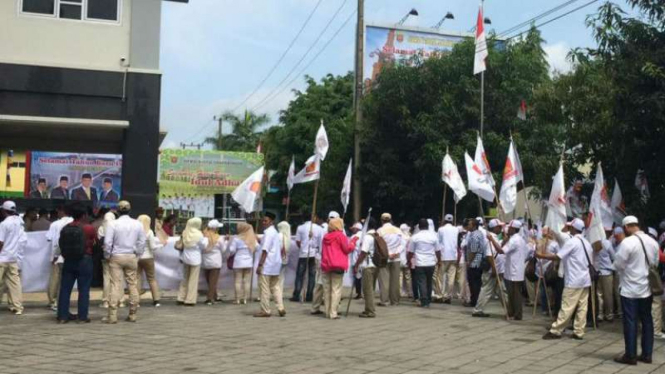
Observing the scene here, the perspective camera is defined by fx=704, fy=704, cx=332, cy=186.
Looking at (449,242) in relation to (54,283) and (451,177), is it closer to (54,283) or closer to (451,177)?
(451,177)

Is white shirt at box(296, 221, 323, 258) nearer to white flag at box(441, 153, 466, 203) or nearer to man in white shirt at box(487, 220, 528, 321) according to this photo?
white flag at box(441, 153, 466, 203)

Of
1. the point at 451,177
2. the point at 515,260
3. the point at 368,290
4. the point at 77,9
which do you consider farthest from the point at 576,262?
the point at 77,9

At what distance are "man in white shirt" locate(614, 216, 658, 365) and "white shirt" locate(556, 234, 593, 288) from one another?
4.32 ft

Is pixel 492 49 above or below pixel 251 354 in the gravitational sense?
above

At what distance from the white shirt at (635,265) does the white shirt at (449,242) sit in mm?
6404

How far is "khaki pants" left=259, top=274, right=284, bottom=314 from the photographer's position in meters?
12.8

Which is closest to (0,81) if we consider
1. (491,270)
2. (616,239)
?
(491,270)

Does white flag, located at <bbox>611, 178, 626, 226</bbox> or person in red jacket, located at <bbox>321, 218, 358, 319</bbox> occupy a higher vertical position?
white flag, located at <bbox>611, 178, 626, 226</bbox>

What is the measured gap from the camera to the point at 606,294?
41.8 feet

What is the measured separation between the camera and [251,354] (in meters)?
9.00

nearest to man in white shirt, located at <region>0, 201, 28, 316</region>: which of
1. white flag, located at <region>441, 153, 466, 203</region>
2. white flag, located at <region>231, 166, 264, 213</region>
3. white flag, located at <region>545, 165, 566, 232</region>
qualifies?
white flag, located at <region>231, 166, 264, 213</region>

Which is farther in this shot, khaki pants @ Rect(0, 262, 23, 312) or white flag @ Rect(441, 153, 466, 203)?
white flag @ Rect(441, 153, 466, 203)

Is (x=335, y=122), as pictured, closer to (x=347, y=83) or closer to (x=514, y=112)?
(x=347, y=83)

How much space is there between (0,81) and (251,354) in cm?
1092
